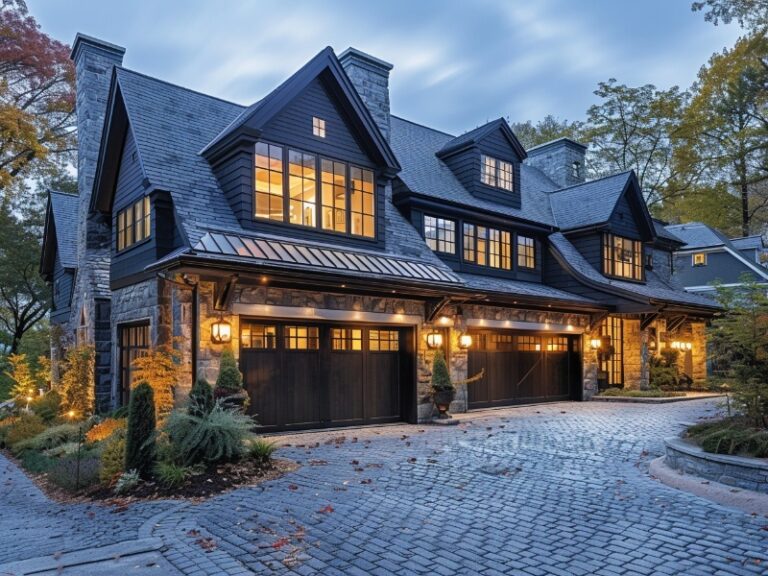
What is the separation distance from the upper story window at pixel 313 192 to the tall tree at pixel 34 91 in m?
11.9

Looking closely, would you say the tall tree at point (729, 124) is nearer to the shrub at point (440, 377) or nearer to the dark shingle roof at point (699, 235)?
the dark shingle roof at point (699, 235)

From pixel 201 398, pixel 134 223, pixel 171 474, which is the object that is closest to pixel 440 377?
pixel 201 398

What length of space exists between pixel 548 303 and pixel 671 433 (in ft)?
17.9

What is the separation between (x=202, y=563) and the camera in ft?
15.2

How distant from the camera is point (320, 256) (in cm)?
1126

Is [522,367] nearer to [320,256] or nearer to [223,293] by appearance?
[320,256]

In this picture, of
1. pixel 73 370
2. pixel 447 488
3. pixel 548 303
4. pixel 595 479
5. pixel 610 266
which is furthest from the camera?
pixel 610 266

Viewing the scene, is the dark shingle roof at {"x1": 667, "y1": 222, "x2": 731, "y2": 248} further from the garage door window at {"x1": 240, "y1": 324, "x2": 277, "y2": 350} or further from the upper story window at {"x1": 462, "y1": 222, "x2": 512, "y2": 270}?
the garage door window at {"x1": 240, "y1": 324, "x2": 277, "y2": 350}

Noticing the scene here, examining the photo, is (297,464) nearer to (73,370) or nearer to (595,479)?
(595,479)

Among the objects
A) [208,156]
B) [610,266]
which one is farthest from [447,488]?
[610,266]

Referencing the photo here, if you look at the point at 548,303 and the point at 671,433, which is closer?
the point at 671,433

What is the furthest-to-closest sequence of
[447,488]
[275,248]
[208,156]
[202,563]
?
[208,156] → [275,248] → [447,488] → [202,563]

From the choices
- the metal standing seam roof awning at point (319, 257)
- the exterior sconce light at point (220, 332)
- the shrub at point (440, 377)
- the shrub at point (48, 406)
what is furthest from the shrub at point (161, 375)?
the shrub at point (48, 406)

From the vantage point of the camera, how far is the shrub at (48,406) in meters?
14.0
